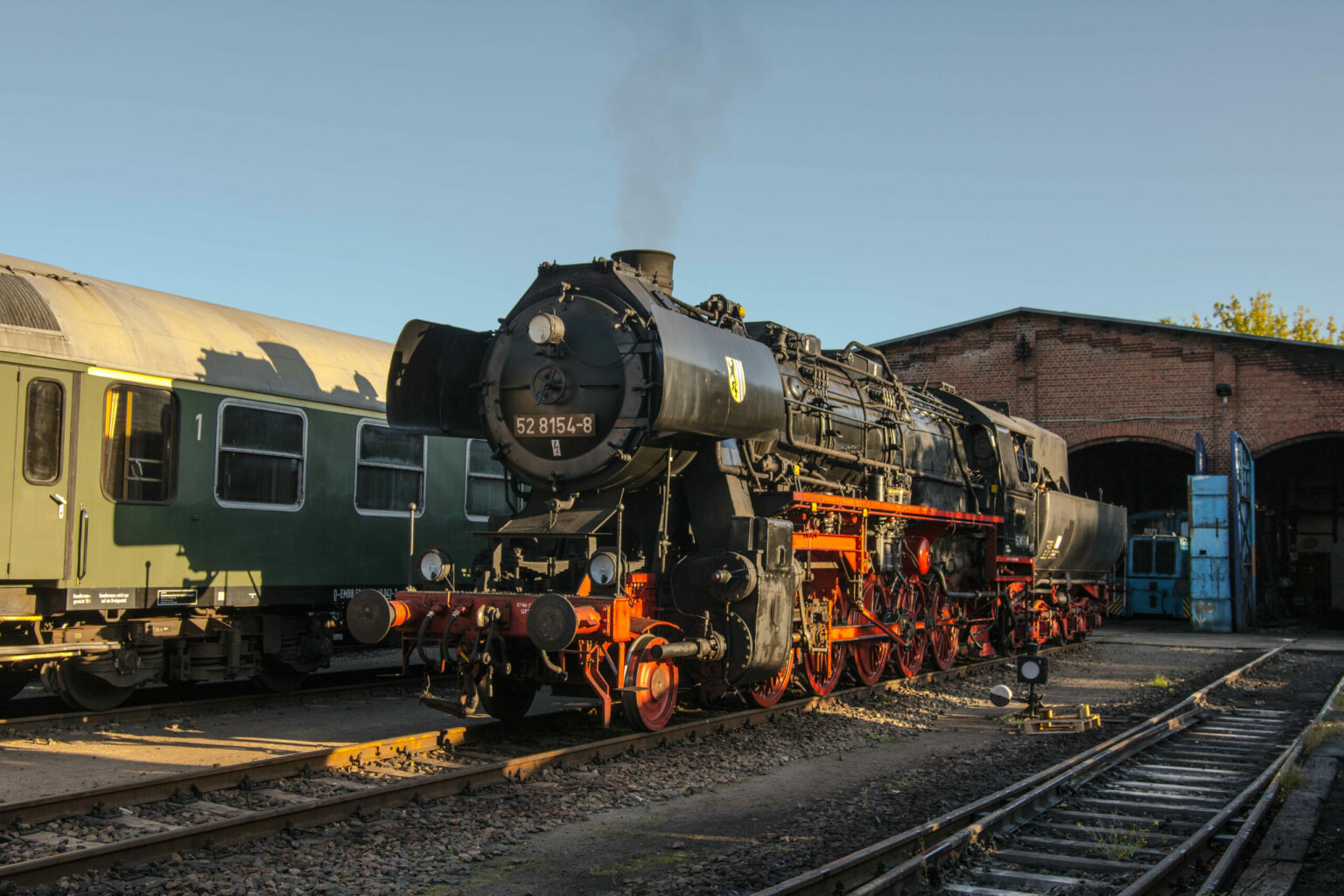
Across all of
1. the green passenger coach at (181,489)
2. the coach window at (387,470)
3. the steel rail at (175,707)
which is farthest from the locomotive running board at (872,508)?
the steel rail at (175,707)

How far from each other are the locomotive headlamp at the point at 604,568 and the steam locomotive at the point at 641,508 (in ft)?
0.06

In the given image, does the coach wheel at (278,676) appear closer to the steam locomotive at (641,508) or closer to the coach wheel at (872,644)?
the steam locomotive at (641,508)

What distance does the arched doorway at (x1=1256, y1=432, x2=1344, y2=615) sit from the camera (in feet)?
100

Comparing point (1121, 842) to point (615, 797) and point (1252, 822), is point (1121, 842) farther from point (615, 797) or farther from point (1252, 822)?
point (615, 797)

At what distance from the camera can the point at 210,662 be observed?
33.6 ft

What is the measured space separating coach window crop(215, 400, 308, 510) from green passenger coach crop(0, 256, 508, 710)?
18 millimetres

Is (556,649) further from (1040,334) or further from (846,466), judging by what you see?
(1040,334)

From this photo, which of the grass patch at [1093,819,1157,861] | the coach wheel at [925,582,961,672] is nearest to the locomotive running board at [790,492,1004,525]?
the coach wheel at [925,582,961,672]

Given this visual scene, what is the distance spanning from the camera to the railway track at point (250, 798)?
16.5 feet

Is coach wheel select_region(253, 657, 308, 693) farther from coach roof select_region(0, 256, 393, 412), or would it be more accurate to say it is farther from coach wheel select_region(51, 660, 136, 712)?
coach roof select_region(0, 256, 393, 412)

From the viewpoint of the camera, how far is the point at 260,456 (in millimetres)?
10305

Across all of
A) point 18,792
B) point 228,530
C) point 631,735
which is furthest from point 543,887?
point 228,530

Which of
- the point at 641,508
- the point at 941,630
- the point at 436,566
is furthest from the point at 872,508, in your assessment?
the point at 436,566

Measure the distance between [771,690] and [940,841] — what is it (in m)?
4.02
